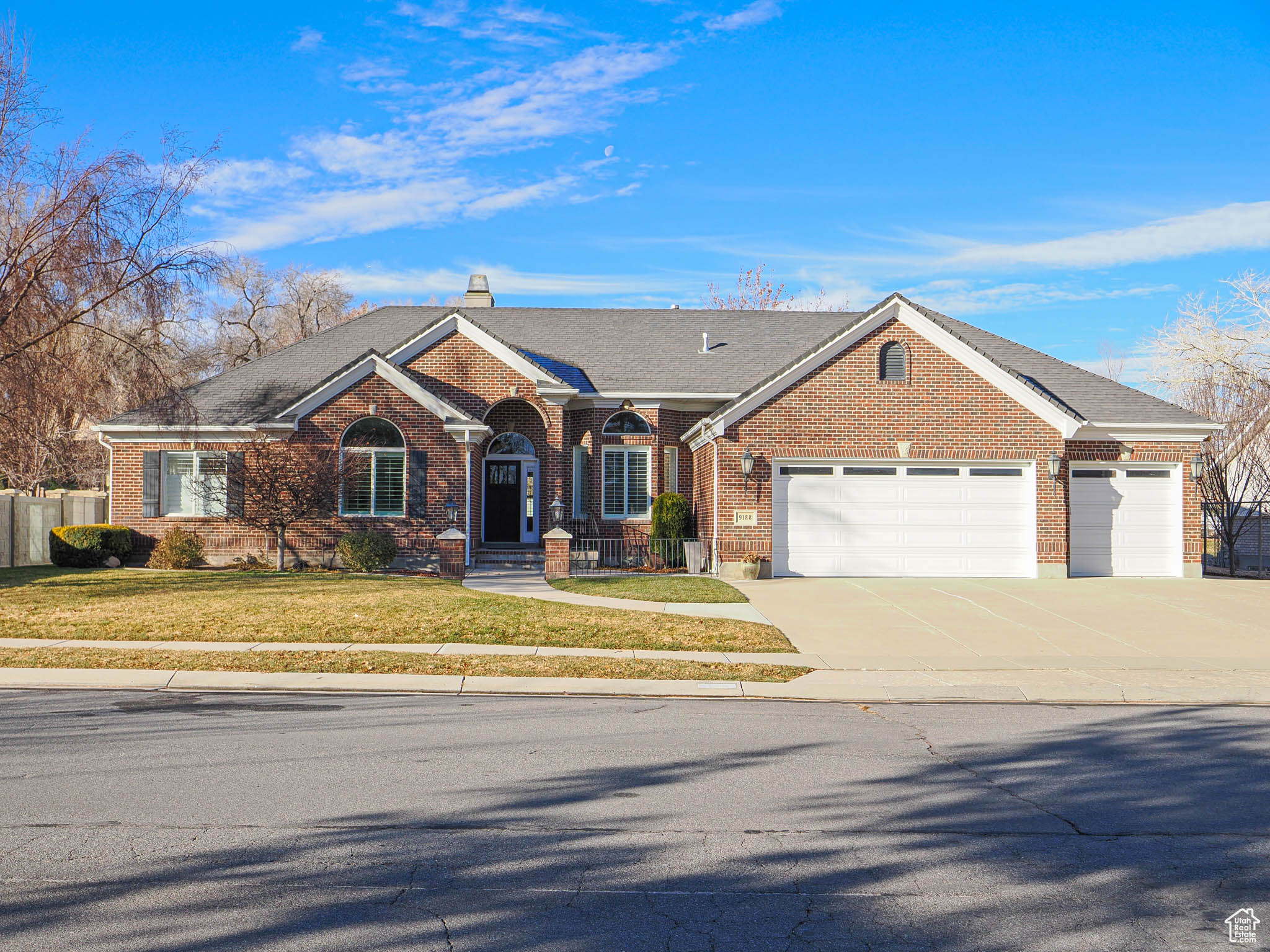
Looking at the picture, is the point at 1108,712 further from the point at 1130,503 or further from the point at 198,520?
the point at 198,520

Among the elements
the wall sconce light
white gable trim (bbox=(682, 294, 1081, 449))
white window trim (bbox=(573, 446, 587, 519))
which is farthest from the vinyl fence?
the wall sconce light

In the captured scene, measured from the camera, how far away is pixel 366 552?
2123 centimetres

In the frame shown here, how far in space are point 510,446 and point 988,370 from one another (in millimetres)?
11843

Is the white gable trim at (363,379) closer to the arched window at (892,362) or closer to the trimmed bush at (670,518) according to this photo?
the trimmed bush at (670,518)

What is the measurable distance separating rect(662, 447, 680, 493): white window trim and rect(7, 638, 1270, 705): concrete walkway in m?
12.2

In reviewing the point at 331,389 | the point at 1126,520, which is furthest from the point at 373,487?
the point at 1126,520

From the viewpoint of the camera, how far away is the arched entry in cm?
2522

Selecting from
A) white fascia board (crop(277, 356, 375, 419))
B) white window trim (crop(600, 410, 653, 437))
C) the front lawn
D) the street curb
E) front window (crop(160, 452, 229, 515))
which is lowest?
the street curb

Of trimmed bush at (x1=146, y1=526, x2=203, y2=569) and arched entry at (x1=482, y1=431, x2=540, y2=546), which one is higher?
arched entry at (x1=482, y1=431, x2=540, y2=546)

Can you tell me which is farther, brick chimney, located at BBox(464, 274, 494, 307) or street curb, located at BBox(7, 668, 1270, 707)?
brick chimney, located at BBox(464, 274, 494, 307)

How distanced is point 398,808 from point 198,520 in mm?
19629

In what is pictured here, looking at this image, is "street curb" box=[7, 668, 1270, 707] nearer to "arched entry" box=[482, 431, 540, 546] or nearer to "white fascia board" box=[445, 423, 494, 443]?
"white fascia board" box=[445, 423, 494, 443]

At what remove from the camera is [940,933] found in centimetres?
448

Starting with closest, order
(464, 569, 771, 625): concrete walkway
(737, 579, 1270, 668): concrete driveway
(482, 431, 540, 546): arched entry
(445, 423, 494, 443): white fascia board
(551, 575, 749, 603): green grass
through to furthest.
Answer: (737, 579, 1270, 668): concrete driveway, (464, 569, 771, 625): concrete walkway, (551, 575, 749, 603): green grass, (445, 423, 494, 443): white fascia board, (482, 431, 540, 546): arched entry
